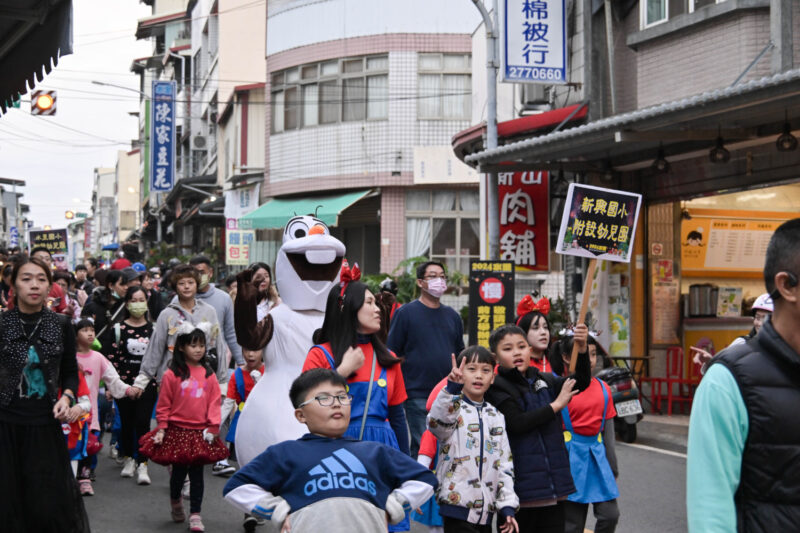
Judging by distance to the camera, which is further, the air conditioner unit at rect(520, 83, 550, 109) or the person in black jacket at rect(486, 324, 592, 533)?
the air conditioner unit at rect(520, 83, 550, 109)

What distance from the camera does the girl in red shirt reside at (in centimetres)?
807

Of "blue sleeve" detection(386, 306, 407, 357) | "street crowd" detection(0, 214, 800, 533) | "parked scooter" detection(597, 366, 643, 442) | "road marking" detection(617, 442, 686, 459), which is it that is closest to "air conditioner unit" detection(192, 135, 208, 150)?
"street crowd" detection(0, 214, 800, 533)

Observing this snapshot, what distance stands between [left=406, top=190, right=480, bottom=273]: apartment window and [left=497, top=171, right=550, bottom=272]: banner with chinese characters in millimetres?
8409

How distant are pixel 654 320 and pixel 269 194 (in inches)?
581

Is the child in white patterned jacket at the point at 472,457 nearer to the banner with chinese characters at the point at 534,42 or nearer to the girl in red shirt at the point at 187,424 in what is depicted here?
the girl in red shirt at the point at 187,424

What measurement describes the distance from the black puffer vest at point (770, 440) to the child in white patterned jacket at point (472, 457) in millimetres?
2618

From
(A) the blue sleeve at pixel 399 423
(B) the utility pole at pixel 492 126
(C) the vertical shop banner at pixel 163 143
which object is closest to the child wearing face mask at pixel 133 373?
(A) the blue sleeve at pixel 399 423

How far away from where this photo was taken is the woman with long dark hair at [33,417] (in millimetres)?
6168

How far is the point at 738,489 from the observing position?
3.04m

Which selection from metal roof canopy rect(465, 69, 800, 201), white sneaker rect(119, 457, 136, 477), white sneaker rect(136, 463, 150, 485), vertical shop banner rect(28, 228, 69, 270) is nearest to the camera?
white sneaker rect(136, 463, 150, 485)

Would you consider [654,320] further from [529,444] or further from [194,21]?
[194,21]

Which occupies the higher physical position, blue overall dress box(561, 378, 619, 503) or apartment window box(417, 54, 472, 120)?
apartment window box(417, 54, 472, 120)

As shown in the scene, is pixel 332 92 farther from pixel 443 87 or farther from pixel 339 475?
pixel 339 475

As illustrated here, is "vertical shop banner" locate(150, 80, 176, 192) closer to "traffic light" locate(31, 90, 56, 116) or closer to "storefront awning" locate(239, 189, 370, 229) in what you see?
"storefront awning" locate(239, 189, 370, 229)
